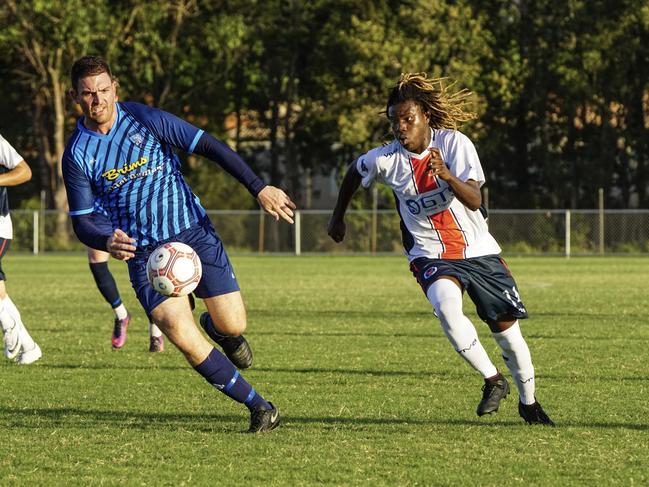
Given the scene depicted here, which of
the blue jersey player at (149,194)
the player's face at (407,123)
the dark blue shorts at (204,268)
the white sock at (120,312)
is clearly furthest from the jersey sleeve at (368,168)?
the white sock at (120,312)

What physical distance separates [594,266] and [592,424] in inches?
897

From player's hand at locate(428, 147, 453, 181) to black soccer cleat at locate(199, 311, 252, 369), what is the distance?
1.78 m

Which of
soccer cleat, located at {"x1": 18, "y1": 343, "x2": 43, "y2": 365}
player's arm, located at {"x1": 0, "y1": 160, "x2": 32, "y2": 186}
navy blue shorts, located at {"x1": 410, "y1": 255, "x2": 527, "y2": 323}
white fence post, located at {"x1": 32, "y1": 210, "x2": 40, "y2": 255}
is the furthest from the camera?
white fence post, located at {"x1": 32, "y1": 210, "x2": 40, "y2": 255}

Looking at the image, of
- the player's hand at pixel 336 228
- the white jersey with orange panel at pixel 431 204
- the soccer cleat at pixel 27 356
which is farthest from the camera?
the soccer cleat at pixel 27 356

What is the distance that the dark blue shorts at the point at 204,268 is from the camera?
6.65 m

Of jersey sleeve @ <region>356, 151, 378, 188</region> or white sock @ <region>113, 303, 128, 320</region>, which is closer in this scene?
jersey sleeve @ <region>356, 151, 378, 188</region>

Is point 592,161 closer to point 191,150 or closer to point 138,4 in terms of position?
point 138,4

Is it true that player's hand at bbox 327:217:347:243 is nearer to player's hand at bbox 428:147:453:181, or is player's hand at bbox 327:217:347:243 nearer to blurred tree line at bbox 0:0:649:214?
player's hand at bbox 428:147:453:181

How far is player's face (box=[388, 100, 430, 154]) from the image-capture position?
691cm

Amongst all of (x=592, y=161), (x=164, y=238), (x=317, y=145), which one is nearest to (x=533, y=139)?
(x=592, y=161)

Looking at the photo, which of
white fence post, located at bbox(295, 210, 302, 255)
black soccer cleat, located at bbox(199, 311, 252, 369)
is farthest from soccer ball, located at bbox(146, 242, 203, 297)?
white fence post, located at bbox(295, 210, 302, 255)

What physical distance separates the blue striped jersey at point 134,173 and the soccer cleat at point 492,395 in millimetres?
1898

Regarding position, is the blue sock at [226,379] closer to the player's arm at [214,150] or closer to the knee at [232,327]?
the knee at [232,327]

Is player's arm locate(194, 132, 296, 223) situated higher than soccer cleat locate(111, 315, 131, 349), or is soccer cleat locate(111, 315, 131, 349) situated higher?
player's arm locate(194, 132, 296, 223)
